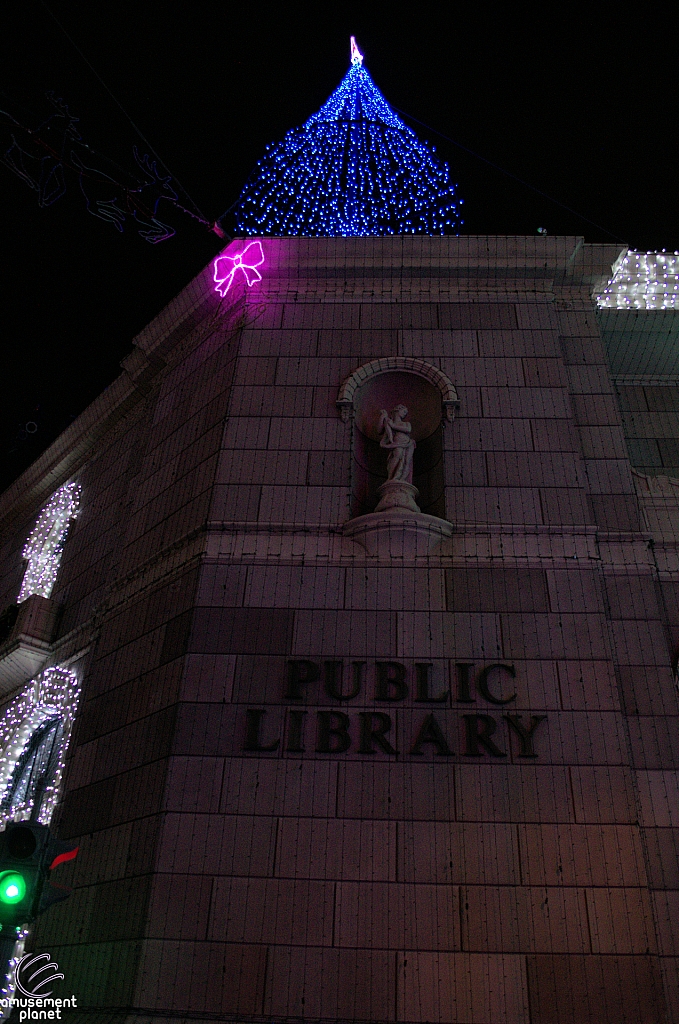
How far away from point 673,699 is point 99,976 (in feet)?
27.4

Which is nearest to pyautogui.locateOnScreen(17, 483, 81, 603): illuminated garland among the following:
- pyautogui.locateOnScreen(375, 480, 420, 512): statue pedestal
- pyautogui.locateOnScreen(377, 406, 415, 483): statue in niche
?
pyautogui.locateOnScreen(377, 406, 415, 483): statue in niche

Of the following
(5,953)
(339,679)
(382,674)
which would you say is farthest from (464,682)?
(5,953)

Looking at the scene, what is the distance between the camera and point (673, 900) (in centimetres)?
958

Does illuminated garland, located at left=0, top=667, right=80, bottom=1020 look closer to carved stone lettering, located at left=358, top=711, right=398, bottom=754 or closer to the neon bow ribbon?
carved stone lettering, located at left=358, top=711, right=398, bottom=754

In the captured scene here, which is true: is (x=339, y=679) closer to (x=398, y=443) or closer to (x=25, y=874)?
(x=398, y=443)

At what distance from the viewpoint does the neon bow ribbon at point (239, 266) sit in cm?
1530

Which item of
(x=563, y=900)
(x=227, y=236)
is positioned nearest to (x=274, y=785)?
(x=563, y=900)

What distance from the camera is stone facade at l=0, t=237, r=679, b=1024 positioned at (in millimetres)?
9242

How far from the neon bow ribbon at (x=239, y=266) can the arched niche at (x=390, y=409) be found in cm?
327

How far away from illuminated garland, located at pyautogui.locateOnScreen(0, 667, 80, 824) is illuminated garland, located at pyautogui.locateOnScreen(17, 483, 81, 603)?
9.86 feet

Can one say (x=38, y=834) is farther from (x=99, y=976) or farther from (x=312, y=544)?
(x=312, y=544)

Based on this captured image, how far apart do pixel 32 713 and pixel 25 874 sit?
29.6ft

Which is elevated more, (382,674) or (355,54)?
(355,54)

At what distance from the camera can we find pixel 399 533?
11922 millimetres
